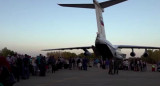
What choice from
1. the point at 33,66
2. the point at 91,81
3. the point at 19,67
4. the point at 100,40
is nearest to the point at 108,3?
the point at 100,40

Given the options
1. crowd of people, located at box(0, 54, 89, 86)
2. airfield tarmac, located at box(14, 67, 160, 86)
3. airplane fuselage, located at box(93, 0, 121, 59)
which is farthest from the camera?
airplane fuselage, located at box(93, 0, 121, 59)

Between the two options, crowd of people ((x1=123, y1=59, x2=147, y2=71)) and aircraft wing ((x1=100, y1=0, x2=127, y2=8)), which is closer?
aircraft wing ((x1=100, y1=0, x2=127, y2=8))

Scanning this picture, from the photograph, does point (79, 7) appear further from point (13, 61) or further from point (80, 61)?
point (13, 61)

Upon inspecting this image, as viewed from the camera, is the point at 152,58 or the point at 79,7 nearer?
the point at 79,7

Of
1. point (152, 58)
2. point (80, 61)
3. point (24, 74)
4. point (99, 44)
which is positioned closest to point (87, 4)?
point (99, 44)

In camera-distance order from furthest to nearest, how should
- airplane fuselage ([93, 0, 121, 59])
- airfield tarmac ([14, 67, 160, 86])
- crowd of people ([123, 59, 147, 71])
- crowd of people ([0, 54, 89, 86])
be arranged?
1. crowd of people ([123, 59, 147, 71])
2. airplane fuselage ([93, 0, 121, 59])
3. airfield tarmac ([14, 67, 160, 86])
4. crowd of people ([0, 54, 89, 86])

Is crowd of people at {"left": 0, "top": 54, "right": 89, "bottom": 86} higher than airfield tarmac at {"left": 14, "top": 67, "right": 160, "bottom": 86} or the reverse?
higher

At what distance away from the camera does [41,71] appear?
15.4 meters

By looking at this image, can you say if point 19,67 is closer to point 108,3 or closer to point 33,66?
point 33,66

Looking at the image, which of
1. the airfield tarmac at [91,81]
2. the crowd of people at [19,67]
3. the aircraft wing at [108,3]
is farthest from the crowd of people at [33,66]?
the aircraft wing at [108,3]

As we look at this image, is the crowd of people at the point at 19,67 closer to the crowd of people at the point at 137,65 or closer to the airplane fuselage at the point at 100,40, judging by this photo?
the airplane fuselage at the point at 100,40

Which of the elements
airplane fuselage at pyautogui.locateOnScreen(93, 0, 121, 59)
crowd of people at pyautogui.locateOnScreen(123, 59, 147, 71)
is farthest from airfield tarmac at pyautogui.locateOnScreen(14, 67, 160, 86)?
crowd of people at pyautogui.locateOnScreen(123, 59, 147, 71)

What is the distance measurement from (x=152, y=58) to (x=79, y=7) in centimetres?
5823

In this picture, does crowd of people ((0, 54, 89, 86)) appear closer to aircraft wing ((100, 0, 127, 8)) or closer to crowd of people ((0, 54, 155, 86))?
crowd of people ((0, 54, 155, 86))
